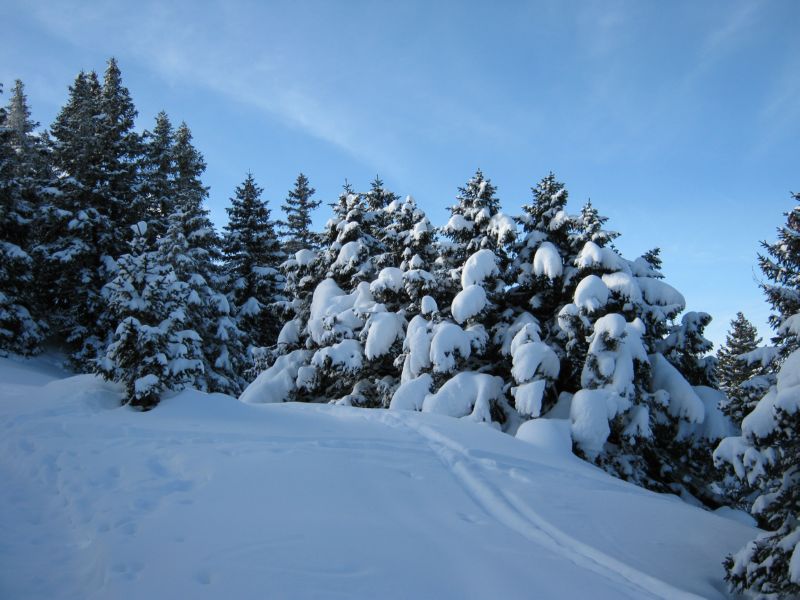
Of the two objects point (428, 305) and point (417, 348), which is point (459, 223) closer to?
point (428, 305)

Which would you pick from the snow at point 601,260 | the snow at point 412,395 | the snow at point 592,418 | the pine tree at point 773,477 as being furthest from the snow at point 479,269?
the pine tree at point 773,477

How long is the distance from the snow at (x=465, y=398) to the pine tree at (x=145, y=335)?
6320 millimetres

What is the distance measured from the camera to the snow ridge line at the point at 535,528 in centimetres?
465

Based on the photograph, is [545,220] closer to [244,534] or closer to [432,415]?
[432,415]

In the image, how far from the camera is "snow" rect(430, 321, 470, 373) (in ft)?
41.8

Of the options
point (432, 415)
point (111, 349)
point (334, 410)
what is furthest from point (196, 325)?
point (432, 415)

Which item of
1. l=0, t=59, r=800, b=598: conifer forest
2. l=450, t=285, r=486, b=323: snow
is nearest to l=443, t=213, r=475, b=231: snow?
l=0, t=59, r=800, b=598: conifer forest

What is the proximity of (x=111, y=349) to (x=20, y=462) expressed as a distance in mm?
4225

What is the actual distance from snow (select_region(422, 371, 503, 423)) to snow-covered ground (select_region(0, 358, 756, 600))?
2.50 meters

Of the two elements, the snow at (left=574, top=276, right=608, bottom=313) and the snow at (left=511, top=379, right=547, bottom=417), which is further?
the snow at (left=574, top=276, right=608, bottom=313)

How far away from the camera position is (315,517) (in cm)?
510

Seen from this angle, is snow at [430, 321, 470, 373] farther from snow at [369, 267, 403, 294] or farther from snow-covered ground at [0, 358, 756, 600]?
snow-covered ground at [0, 358, 756, 600]

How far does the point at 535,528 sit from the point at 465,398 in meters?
6.76

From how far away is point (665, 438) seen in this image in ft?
40.8
